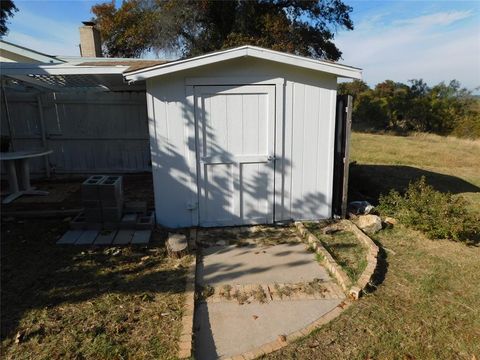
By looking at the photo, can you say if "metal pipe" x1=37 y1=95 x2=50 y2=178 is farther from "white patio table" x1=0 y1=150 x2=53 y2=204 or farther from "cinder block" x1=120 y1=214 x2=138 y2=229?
"cinder block" x1=120 y1=214 x2=138 y2=229

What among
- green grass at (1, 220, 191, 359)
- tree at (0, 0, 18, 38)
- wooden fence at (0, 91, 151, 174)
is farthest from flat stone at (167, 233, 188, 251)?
tree at (0, 0, 18, 38)

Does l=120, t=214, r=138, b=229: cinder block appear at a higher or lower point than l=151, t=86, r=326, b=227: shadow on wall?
lower

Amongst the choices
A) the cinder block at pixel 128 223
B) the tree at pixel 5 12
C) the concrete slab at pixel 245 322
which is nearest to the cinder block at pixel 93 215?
the cinder block at pixel 128 223

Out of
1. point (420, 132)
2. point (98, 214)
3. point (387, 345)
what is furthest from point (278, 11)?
point (387, 345)

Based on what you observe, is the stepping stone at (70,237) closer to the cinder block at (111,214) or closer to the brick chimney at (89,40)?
the cinder block at (111,214)

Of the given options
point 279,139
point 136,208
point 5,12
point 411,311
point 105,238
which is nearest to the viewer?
point 411,311

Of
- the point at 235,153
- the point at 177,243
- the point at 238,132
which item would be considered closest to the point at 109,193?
the point at 177,243

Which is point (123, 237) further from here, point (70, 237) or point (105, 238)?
point (70, 237)

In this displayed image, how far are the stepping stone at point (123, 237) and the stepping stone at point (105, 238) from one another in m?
0.07

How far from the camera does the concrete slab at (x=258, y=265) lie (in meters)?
4.24

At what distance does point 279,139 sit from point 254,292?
2641 mm

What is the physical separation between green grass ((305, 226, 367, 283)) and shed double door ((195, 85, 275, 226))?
94 cm

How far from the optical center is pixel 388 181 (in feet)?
31.0

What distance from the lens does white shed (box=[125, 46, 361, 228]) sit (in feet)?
17.2
